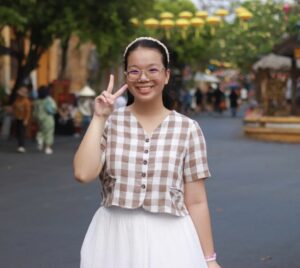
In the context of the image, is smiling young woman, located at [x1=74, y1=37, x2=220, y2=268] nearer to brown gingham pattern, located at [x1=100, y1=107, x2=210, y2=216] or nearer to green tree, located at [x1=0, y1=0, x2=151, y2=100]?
brown gingham pattern, located at [x1=100, y1=107, x2=210, y2=216]

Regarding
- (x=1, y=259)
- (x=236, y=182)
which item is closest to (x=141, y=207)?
(x=1, y=259)

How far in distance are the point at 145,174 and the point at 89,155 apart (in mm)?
247

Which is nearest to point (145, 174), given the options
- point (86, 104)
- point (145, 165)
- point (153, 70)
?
point (145, 165)

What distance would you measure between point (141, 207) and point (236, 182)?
10089 millimetres

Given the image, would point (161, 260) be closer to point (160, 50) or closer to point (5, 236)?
point (160, 50)

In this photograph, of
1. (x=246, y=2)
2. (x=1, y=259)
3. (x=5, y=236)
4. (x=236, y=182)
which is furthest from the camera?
(x=246, y=2)

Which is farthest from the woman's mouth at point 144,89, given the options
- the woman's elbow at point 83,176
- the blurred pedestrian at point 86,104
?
the blurred pedestrian at point 86,104

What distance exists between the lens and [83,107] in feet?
85.7

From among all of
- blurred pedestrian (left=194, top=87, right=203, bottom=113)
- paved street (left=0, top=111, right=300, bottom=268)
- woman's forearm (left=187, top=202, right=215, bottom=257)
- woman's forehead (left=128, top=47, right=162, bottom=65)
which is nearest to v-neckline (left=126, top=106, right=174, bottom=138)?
woman's forehead (left=128, top=47, right=162, bottom=65)

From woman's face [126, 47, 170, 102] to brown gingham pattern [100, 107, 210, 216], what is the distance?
0.35ft

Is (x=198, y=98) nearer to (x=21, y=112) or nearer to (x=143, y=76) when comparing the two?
(x=21, y=112)

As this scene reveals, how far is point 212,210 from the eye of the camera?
10195 millimetres

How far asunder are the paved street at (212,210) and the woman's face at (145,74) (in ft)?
12.4

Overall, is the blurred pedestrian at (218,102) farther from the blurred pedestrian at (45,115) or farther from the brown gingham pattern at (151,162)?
the brown gingham pattern at (151,162)
